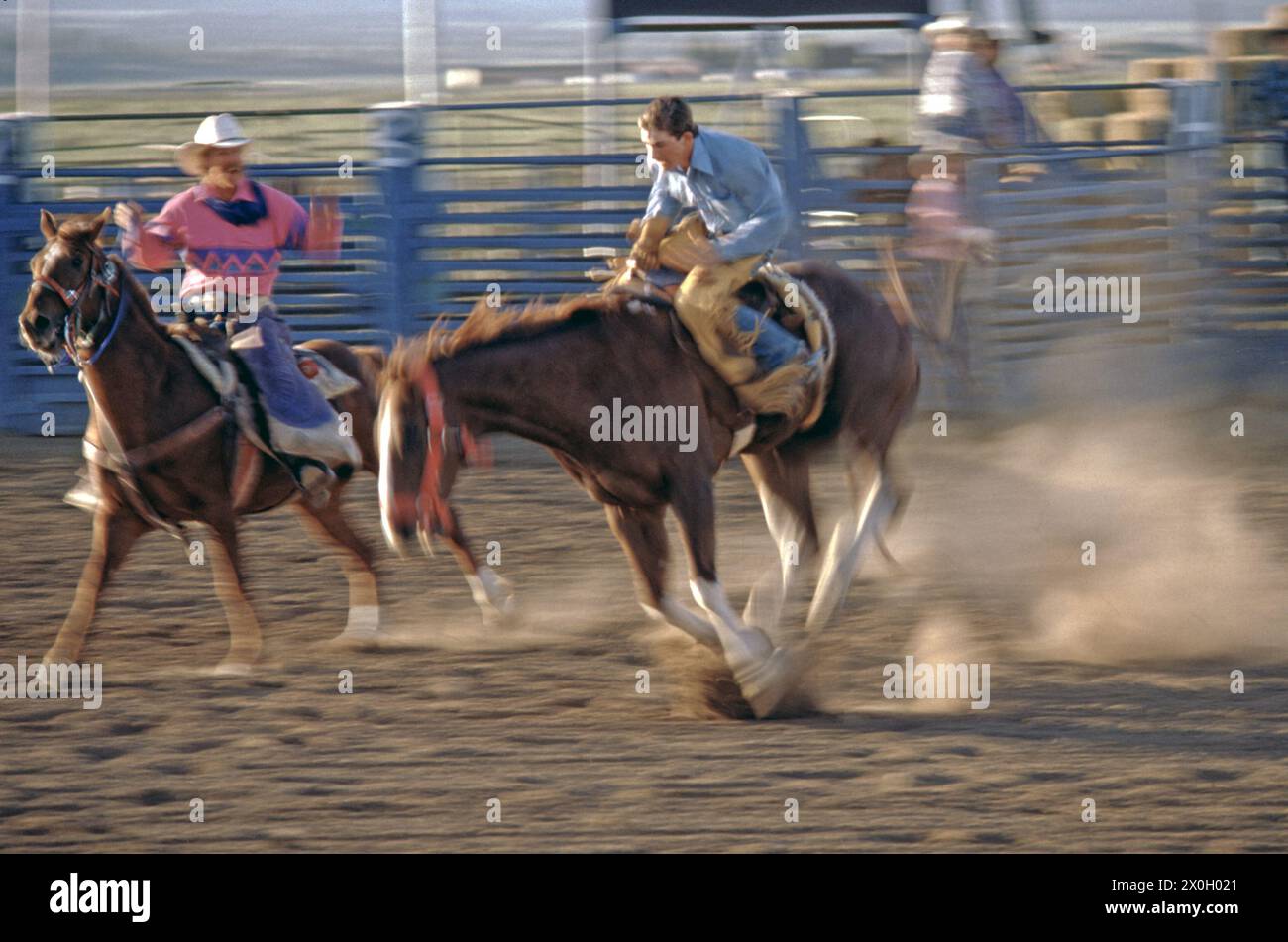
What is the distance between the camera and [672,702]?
18.2 feet

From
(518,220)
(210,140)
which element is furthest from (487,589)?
(518,220)

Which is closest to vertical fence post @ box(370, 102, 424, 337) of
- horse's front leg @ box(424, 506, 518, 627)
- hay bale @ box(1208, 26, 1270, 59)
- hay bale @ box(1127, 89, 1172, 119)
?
horse's front leg @ box(424, 506, 518, 627)

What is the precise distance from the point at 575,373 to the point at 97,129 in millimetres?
29758

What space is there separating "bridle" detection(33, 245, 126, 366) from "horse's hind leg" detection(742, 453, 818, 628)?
2204 mm

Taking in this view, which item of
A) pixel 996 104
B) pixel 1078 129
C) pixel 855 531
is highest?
pixel 1078 129

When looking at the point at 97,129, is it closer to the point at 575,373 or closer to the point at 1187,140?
the point at 1187,140

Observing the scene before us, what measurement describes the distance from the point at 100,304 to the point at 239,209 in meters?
0.60

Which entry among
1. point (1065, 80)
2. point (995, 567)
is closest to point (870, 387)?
point (995, 567)

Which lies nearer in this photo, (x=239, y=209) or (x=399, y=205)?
(x=239, y=209)

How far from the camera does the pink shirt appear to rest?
5.85 m

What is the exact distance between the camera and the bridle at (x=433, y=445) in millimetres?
4957

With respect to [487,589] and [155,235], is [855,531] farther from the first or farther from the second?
[155,235]

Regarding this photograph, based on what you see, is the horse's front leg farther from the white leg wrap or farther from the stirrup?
the stirrup

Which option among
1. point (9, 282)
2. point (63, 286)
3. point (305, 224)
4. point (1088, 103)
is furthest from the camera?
point (1088, 103)
